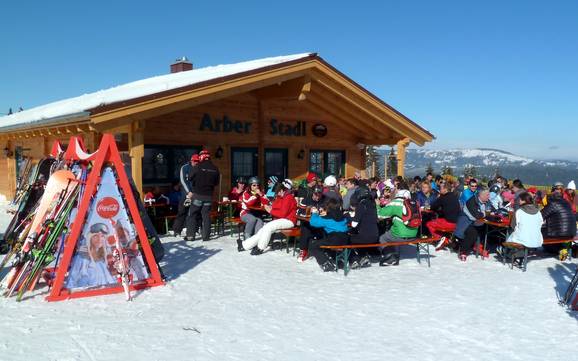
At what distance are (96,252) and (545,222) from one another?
24.6 ft

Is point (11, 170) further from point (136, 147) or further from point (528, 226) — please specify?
point (528, 226)

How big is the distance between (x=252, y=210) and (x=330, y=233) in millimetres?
2445

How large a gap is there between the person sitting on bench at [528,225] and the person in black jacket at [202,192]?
18.0 feet

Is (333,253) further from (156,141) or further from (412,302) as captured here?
(156,141)

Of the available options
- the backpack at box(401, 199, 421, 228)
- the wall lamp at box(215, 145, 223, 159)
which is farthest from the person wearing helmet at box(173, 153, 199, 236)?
the backpack at box(401, 199, 421, 228)

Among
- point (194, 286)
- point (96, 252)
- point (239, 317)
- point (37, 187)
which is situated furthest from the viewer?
point (37, 187)

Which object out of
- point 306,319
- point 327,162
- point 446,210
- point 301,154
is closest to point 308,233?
point 446,210

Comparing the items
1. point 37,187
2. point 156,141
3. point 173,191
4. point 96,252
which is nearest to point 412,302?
point 96,252

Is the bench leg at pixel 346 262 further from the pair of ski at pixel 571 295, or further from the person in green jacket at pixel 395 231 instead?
the pair of ski at pixel 571 295

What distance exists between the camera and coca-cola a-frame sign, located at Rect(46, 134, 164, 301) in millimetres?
5418

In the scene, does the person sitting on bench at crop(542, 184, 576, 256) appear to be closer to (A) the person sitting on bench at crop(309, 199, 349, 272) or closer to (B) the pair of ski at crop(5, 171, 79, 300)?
(A) the person sitting on bench at crop(309, 199, 349, 272)

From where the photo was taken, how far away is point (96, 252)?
5.62 metres

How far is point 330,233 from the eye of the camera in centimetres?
713

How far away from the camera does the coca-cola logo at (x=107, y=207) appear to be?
568cm
